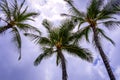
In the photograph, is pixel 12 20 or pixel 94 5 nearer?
pixel 12 20

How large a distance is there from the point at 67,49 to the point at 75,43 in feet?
3.79

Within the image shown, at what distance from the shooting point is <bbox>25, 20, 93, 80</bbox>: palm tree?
32.7 meters

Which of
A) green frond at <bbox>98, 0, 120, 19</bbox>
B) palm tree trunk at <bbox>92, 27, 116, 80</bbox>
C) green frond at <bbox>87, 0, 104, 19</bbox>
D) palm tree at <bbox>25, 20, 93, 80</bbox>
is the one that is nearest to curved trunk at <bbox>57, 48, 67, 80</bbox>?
palm tree at <bbox>25, 20, 93, 80</bbox>

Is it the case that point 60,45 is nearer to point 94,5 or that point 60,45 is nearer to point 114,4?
point 94,5

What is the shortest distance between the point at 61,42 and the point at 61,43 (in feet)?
0.35

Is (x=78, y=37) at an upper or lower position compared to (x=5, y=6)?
lower

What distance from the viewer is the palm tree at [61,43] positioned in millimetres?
32744

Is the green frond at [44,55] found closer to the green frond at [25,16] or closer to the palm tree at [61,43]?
the palm tree at [61,43]

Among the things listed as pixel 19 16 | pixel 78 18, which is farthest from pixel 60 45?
pixel 19 16

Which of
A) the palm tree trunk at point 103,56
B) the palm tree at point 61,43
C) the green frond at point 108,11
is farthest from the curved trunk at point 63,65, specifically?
the green frond at point 108,11

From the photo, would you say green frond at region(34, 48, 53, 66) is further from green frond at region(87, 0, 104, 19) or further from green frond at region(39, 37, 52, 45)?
green frond at region(87, 0, 104, 19)

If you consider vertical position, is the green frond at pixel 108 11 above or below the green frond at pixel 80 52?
above

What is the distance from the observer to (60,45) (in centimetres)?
3312

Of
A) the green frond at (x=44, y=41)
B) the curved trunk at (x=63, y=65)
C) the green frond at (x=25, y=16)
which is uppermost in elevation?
the green frond at (x=25, y=16)
